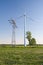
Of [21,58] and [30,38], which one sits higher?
[30,38]

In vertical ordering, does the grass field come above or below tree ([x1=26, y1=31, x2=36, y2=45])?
below

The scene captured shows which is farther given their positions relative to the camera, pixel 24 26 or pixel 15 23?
pixel 15 23

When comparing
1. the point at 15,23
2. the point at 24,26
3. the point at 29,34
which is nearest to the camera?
the point at 24,26

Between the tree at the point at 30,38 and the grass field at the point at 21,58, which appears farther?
the tree at the point at 30,38

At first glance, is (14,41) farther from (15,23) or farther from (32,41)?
(32,41)

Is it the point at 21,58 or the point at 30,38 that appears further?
the point at 30,38

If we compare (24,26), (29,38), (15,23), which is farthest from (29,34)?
(24,26)

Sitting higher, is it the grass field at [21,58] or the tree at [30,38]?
the tree at [30,38]

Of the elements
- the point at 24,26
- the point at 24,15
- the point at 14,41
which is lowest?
the point at 14,41

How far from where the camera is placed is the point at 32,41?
99.1m

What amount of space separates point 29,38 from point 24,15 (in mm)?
33297

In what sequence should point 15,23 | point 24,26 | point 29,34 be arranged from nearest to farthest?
1. point 24,26
2. point 15,23
3. point 29,34

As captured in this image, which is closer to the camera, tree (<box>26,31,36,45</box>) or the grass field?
the grass field

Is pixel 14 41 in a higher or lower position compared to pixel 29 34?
lower
